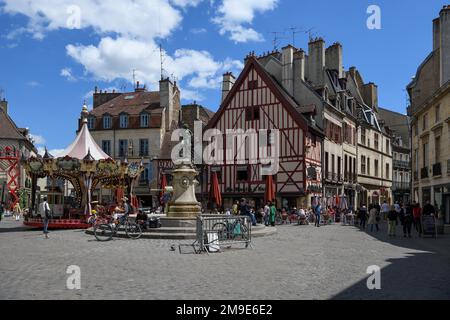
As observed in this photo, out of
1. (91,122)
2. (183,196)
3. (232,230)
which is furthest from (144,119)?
(232,230)

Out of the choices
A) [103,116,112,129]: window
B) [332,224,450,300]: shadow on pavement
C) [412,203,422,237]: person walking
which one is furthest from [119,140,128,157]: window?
[332,224,450,300]: shadow on pavement

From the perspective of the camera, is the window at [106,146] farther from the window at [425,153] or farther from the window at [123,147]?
the window at [425,153]

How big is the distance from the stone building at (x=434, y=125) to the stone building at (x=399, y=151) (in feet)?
75.6

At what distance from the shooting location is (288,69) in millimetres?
34406

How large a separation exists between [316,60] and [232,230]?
25827mm

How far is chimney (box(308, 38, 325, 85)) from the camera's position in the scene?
35719 mm

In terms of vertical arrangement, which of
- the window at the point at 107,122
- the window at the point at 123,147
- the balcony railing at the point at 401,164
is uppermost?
the window at the point at 107,122

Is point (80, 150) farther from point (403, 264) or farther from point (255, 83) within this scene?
point (403, 264)

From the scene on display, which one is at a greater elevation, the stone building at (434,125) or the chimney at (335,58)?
the chimney at (335,58)

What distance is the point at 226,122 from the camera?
3331cm

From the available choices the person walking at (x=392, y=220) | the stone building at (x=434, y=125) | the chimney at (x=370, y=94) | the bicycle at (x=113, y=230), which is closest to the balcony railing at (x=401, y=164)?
the chimney at (x=370, y=94)

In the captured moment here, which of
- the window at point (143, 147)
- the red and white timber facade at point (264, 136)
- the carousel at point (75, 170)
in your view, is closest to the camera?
the carousel at point (75, 170)

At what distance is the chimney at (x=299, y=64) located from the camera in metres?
33.8
